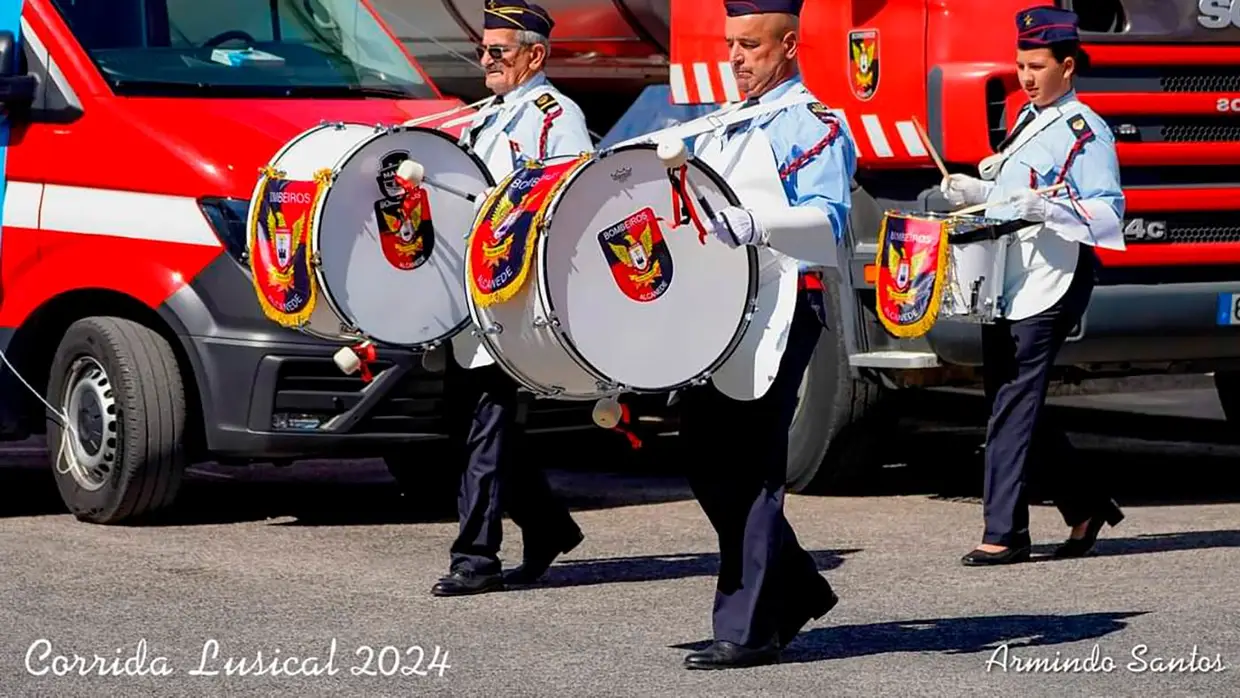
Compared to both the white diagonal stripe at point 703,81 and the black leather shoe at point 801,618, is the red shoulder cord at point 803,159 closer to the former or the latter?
the black leather shoe at point 801,618

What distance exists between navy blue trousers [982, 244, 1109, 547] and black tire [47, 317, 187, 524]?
Result: 2826 millimetres

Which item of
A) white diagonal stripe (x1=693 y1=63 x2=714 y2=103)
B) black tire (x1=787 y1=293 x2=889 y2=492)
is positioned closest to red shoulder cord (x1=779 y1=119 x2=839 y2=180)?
black tire (x1=787 y1=293 x2=889 y2=492)

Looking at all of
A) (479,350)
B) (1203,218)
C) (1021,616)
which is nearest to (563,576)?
(479,350)

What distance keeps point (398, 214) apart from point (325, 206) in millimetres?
246

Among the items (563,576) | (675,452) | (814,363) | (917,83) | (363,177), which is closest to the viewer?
(363,177)

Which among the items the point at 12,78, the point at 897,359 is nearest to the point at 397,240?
the point at 12,78

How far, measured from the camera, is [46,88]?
9.53 meters

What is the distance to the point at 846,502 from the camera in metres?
10.4

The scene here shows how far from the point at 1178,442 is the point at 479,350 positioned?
5.74 m

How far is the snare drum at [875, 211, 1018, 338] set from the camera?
8.66 m

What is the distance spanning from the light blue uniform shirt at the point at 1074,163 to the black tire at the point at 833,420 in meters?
1.64

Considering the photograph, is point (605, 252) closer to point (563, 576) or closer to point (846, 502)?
point (563, 576)

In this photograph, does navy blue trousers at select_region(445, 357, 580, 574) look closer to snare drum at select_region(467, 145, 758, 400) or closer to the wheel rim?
snare drum at select_region(467, 145, 758, 400)

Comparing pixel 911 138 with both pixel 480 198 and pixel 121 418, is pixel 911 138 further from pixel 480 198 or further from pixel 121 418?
pixel 121 418
